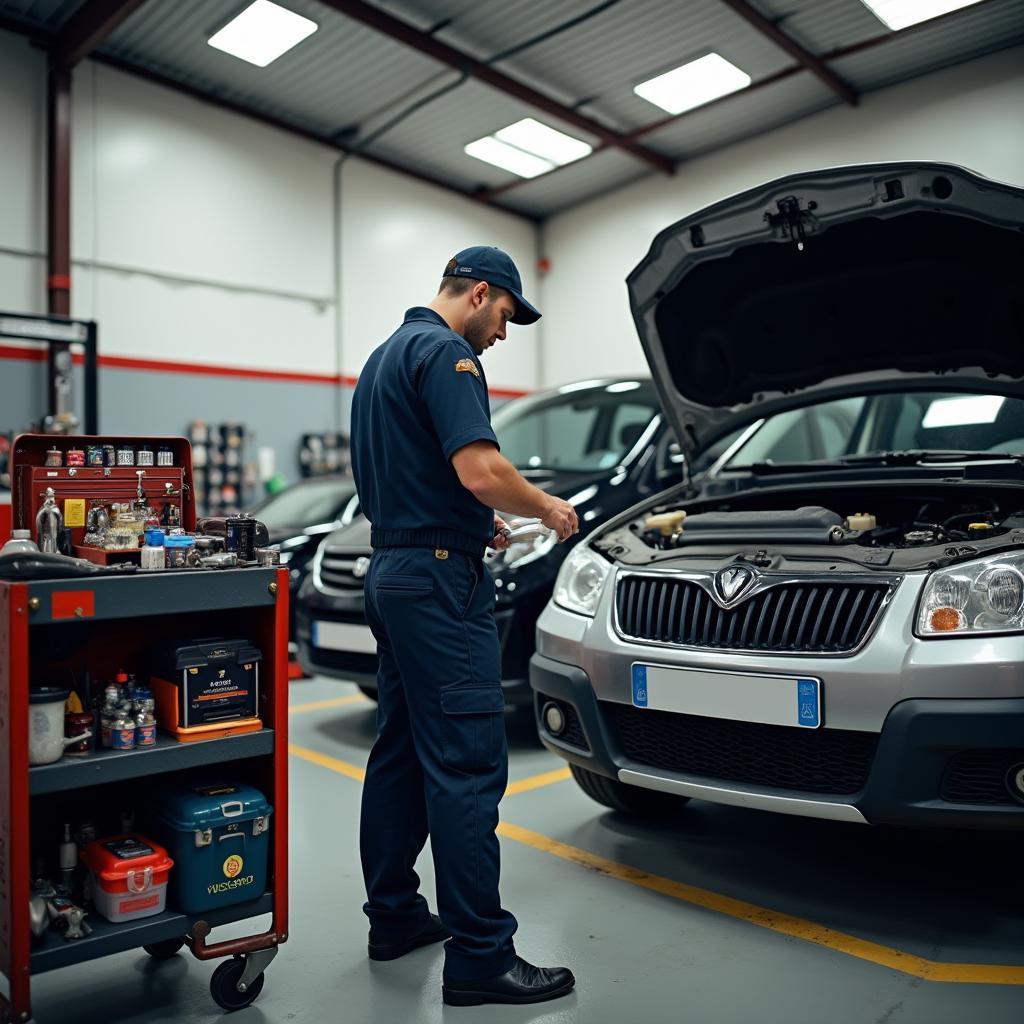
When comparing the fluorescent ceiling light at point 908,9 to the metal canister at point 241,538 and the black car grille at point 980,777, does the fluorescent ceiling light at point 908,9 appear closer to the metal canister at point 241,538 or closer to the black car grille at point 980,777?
the black car grille at point 980,777

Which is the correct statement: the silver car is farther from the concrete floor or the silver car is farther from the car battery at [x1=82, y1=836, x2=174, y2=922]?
the car battery at [x1=82, y1=836, x2=174, y2=922]

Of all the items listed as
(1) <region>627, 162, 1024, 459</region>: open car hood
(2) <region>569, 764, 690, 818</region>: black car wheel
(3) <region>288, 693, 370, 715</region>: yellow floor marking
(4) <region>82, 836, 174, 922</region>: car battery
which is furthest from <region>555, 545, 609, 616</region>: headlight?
(3) <region>288, 693, 370, 715</region>: yellow floor marking

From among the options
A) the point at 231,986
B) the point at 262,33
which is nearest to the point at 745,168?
the point at 262,33

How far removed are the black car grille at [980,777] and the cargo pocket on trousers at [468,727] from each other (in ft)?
3.08

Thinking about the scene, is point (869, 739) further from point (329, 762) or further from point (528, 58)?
point (528, 58)

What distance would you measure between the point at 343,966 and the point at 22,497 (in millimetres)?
1215

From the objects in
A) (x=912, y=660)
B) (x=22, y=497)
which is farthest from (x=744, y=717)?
(x=22, y=497)

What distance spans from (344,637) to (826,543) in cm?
221

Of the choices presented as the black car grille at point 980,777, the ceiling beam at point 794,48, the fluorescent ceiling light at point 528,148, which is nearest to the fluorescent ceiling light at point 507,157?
the fluorescent ceiling light at point 528,148

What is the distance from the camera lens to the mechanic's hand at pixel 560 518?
77.9 inches

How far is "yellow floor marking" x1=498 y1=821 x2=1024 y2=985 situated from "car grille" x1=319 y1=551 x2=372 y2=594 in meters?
1.46

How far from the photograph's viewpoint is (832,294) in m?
2.95

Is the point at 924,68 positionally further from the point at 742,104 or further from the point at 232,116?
the point at 232,116

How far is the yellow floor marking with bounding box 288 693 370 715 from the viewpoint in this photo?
15.5 ft
